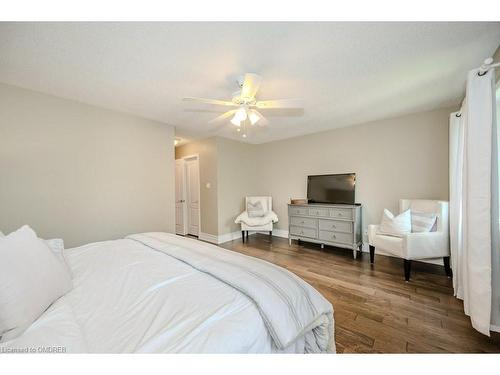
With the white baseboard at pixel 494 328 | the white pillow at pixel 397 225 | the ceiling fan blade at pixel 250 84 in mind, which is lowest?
the white baseboard at pixel 494 328

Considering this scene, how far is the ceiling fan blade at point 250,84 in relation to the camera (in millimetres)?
1746

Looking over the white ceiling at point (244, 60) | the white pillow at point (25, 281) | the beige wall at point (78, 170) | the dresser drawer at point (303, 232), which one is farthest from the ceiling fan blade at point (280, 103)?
the dresser drawer at point (303, 232)

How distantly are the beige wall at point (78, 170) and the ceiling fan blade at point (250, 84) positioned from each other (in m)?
2.05

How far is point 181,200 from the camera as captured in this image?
522 cm

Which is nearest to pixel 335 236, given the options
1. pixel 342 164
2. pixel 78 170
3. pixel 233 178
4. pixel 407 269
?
pixel 407 269

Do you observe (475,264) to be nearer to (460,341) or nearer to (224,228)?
(460,341)

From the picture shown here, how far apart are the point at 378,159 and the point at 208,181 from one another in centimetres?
340

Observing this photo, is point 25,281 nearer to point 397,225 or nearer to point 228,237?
point 397,225

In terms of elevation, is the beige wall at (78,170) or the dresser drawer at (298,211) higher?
the beige wall at (78,170)

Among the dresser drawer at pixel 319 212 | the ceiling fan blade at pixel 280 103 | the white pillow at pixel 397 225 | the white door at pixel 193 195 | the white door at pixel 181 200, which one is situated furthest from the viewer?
the white door at pixel 181 200

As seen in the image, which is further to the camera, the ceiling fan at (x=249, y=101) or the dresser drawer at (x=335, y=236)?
the dresser drawer at (x=335, y=236)

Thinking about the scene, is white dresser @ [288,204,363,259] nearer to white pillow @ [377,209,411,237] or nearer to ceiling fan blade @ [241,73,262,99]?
white pillow @ [377,209,411,237]

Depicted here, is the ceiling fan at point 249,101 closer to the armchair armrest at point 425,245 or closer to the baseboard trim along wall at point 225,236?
the armchair armrest at point 425,245
